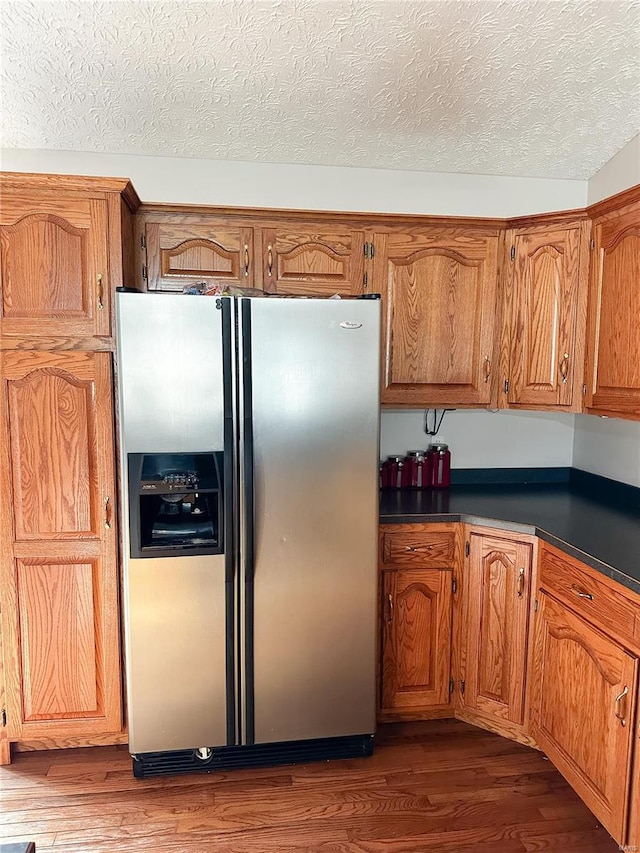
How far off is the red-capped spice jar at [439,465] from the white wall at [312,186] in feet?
3.77

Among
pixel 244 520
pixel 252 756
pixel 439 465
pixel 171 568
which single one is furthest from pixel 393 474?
pixel 252 756

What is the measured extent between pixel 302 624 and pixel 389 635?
0.43m

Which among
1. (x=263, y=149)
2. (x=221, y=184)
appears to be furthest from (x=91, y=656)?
(x=263, y=149)

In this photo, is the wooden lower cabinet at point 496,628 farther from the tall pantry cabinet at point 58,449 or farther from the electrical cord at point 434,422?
the tall pantry cabinet at point 58,449

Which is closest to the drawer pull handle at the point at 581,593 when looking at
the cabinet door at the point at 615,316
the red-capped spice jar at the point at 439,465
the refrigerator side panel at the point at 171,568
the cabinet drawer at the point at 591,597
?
the cabinet drawer at the point at 591,597

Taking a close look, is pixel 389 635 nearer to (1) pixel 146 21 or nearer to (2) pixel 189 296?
(2) pixel 189 296

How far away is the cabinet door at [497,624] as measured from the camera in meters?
2.17

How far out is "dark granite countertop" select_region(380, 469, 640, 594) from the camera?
182 cm

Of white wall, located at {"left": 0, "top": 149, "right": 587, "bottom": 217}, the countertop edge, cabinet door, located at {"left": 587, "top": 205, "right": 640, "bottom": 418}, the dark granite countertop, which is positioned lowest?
the countertop edge

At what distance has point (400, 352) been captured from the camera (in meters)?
2.50

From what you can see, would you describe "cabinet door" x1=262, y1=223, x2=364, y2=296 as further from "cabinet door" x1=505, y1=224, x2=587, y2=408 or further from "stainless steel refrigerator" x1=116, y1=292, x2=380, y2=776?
"cabinet door" x1=505, y1=224, x2=587, y2=408

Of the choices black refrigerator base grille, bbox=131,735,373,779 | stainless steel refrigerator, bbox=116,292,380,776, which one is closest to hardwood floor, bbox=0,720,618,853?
black refrigerator base grille, bbox=131,735,373,779

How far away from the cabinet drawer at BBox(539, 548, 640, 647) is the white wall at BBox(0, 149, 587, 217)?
1698mm

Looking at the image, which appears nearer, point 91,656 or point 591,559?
point 591,559
